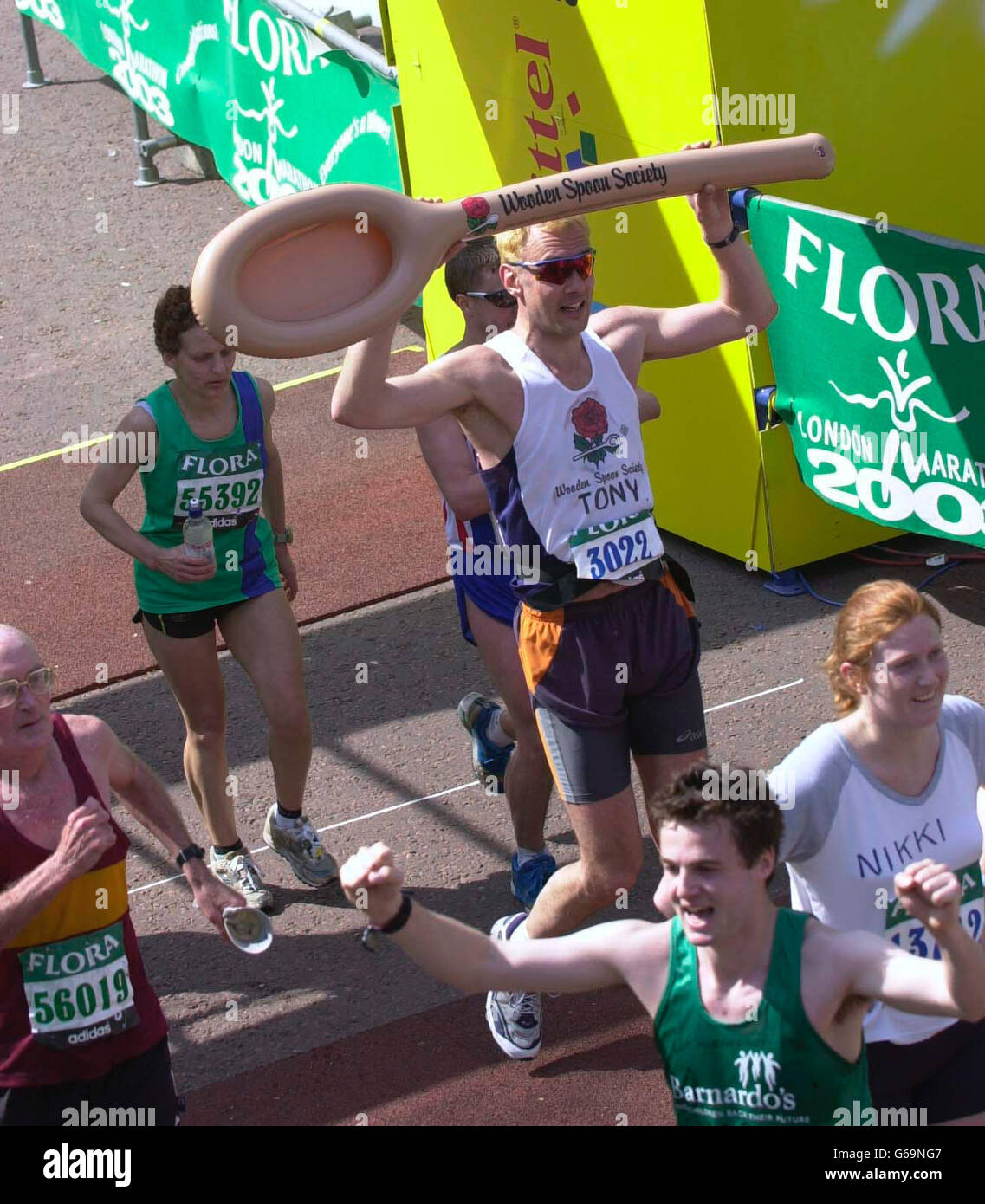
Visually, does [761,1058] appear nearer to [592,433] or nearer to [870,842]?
[870,842]

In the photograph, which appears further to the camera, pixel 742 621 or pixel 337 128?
pixel 337 128

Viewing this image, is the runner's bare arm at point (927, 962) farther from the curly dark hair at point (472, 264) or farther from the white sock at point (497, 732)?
the white sock at point (497, 732)

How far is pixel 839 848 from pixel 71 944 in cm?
182

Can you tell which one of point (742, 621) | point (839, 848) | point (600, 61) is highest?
point (600, 61)

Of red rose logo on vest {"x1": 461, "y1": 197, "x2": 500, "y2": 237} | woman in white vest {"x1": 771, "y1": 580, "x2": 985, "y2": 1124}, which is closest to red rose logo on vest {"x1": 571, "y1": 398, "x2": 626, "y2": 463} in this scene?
red rose logo on vest {"x1": 461, "y1": 197, "x2": 500, "y2": 237}

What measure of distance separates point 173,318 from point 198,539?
734 millimetres

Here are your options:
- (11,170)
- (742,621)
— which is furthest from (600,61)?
(11,170)

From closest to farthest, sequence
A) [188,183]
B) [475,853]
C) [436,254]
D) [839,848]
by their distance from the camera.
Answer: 1. [839,848]
2. [436,254]
3. [475,853]
4. [188,183]

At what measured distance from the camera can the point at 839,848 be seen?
12.9 ft

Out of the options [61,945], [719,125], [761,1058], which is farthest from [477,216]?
[719,125]

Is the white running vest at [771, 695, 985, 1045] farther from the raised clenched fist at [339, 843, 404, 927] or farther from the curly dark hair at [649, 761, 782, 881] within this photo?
the raised clenched fist at [339, 843, 404, 927]

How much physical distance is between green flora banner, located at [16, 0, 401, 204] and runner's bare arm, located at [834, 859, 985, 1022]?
24.3 feet

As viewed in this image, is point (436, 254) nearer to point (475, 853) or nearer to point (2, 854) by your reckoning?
point (2, 854)

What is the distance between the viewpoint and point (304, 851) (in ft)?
20.0
